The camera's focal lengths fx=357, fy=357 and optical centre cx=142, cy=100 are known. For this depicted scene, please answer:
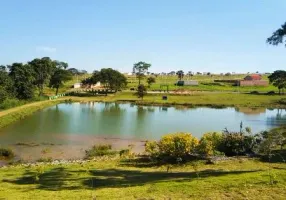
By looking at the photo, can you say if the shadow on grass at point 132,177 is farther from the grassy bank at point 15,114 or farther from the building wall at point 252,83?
the building wall at point 252,83

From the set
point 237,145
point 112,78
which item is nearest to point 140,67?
point 112,78

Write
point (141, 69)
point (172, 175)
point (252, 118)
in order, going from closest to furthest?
1. point (172, 175)
2. point (252, 118)
3. point (141, 69)

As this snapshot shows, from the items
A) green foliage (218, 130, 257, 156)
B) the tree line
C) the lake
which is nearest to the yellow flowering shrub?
green foliage (218, 130, 257, 156)

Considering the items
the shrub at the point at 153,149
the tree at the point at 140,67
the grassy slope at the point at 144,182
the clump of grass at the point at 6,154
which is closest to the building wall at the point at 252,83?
the tree at the point at 140,67

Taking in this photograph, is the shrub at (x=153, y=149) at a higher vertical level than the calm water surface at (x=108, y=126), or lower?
higher

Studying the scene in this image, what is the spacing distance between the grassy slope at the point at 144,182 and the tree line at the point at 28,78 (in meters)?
39.4

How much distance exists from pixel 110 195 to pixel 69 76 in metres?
75.2

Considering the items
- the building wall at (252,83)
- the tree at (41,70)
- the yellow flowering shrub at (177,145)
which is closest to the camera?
the yellow flowering shrub at (177,145)

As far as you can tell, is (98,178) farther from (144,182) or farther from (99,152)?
(99,152)

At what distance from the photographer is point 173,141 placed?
18984 millimetres

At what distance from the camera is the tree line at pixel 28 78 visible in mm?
57675

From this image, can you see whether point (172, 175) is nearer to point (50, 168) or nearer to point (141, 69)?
point (50, 168)

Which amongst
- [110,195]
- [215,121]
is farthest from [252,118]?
[110,195]

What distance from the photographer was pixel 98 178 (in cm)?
1489
